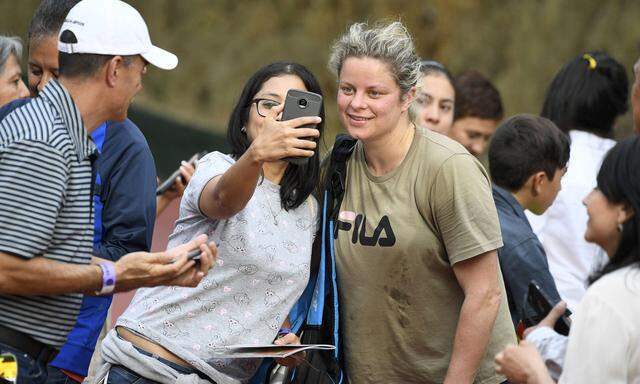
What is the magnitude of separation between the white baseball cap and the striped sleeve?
1.56 ft

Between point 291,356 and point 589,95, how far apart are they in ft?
7.91

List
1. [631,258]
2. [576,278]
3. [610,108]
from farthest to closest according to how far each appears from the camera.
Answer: [610,108] → [576,278] → [631,258]

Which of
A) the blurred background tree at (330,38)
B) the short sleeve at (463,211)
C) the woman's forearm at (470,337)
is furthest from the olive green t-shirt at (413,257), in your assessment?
the blurred background tree at (330,38)

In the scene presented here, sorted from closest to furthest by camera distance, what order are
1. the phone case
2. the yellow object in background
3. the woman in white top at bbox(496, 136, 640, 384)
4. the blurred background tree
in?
the woman in white top at bbox(496, 136, 640, 384), the yellow object in background, the phone case, the blurred background tree

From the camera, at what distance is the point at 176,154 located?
37.9ft

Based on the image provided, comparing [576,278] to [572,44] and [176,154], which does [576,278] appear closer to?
[572,44]

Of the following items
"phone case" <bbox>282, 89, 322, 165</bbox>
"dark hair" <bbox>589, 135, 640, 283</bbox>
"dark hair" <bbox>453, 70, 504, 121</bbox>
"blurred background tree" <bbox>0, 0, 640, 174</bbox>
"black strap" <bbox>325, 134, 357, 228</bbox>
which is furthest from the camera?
"blurred background tree" <bbox>0, 0, 640, 174</bbox>

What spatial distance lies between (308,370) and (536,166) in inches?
54.3

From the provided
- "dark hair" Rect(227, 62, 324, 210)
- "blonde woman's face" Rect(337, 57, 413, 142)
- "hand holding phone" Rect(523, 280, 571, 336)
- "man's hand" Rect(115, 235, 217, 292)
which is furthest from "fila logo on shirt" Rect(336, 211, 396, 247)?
"man's hand" Rect(115, 235, 217, 292)

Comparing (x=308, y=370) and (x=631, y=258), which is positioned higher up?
(x=631, y=258)

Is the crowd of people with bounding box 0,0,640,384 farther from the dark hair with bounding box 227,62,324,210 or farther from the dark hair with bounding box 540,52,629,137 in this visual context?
the dark hair with bounding box 540,52,629,137

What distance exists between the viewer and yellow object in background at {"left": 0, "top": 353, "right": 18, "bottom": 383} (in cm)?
329

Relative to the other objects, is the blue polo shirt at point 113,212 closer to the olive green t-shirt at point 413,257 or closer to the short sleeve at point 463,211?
the olive green t-shirt at point 413,257

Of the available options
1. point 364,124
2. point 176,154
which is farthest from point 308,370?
point 176,154
